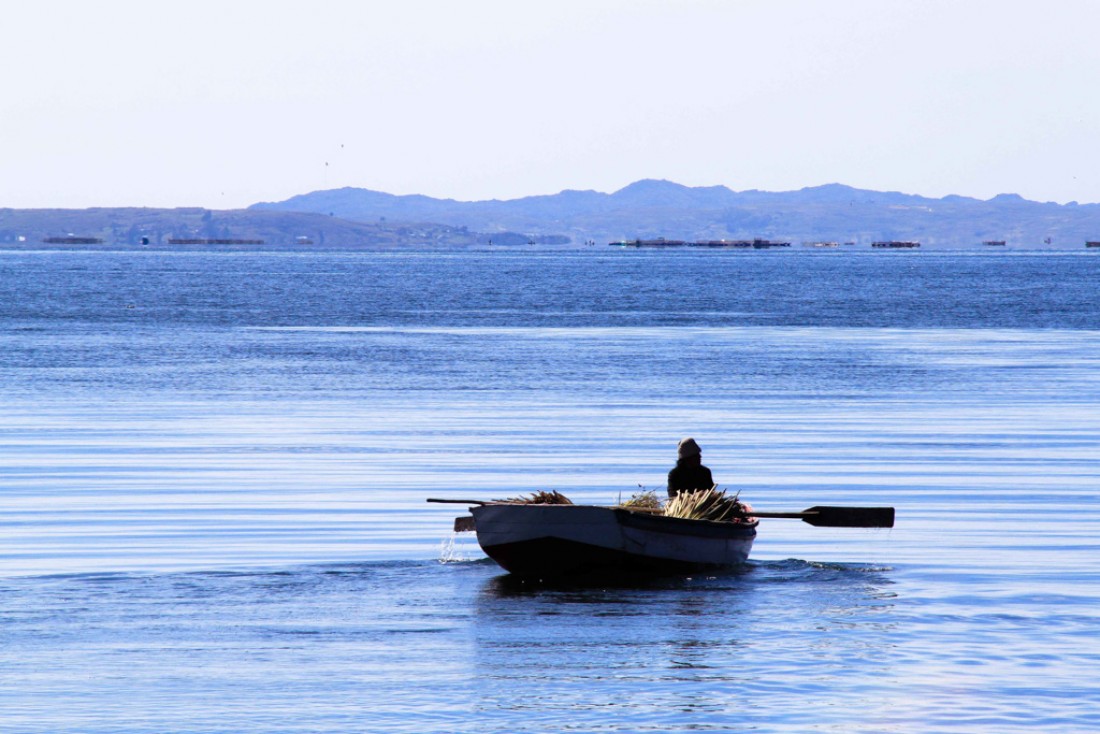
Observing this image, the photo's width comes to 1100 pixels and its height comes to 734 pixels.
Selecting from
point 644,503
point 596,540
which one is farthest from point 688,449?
point 596,540

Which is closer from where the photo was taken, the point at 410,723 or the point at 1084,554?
the point at 410,723

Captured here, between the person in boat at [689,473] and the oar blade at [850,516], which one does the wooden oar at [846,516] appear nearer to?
the oar blade at [850,516]

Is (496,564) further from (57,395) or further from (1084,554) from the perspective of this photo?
(57,395)

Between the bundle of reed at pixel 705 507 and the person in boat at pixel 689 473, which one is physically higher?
the person in boat at pixel 689 473

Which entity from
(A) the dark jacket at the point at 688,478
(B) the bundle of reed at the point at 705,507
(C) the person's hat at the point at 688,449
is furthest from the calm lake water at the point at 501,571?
(C) the person's hat at the point at 688,449

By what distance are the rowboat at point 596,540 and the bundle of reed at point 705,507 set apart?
43 centimetres

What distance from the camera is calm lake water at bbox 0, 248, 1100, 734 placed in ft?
54.4

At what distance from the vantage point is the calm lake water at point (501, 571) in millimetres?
16594

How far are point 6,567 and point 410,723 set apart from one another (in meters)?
9.65

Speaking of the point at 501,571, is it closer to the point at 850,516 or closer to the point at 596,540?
the point at 596,540

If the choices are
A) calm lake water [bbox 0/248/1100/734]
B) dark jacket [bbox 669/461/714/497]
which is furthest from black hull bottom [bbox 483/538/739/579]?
dark jacket [bbox 669/461/714/497]

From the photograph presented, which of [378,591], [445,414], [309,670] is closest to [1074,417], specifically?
[445,414]

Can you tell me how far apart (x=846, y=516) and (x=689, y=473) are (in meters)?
2.49

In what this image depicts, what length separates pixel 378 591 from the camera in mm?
21922
